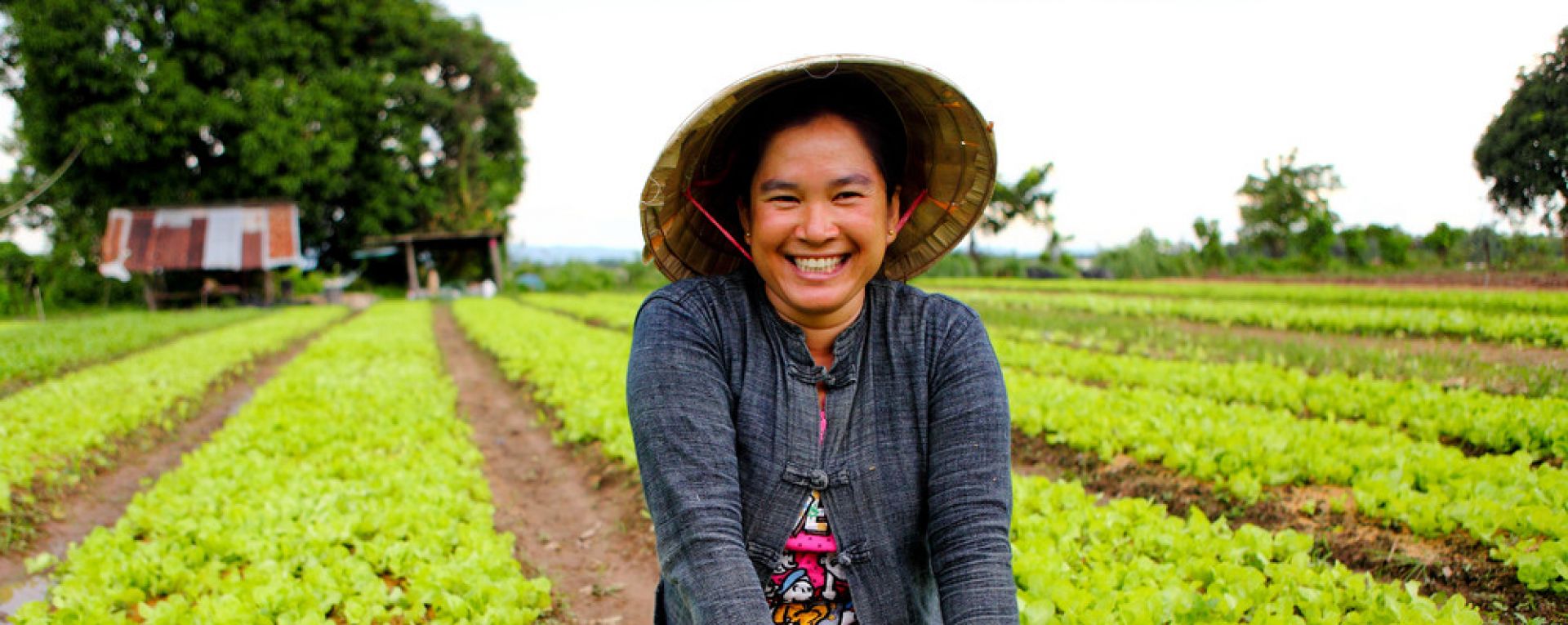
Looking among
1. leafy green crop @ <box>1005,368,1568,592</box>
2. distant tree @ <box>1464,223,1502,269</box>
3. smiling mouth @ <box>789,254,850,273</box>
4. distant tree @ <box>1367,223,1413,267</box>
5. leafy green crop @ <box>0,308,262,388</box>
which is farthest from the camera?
distant tree @ <box>1367,223,1413,267</box>

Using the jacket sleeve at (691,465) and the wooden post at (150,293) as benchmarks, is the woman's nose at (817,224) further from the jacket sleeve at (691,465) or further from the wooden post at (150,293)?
the wooden post at (150,293)

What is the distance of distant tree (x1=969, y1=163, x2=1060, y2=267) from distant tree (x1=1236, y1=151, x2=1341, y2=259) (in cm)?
856

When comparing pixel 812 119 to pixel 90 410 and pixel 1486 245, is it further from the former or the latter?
pixel 1486 245

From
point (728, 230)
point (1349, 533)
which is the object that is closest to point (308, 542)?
point (728, 230)

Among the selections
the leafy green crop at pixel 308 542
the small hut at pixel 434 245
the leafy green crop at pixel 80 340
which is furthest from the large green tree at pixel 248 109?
the leafy green crop at pixel 308 542

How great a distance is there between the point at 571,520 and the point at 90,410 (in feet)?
15.7

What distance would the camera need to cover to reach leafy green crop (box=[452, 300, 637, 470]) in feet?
21.4

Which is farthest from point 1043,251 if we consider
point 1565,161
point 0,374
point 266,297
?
point 0,374

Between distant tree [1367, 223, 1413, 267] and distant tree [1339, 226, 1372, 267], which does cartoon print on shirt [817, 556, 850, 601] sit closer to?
distant tree [1367, 223, 1413, 267]

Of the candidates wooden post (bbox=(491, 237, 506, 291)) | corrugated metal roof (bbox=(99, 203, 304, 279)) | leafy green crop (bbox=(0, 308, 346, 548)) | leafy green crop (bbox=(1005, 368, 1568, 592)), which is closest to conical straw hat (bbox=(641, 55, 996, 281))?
leafy green crop (bbox=(1005, 368, 1568, 592))

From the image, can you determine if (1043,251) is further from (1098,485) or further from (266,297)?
(1098,485)

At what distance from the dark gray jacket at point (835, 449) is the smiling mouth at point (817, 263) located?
0.43 ft

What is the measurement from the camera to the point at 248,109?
90.3 feet

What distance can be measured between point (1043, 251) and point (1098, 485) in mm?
37018
